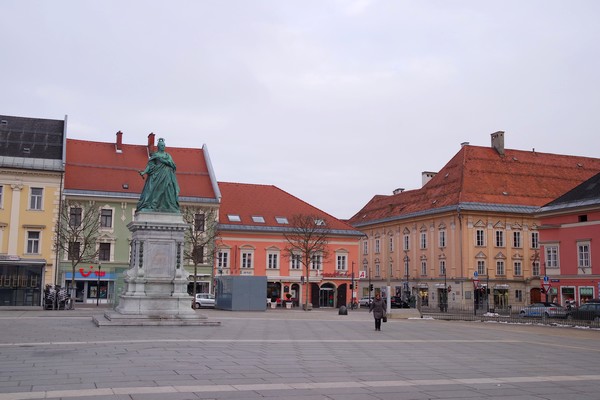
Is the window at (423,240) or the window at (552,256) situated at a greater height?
the window at (423,240)

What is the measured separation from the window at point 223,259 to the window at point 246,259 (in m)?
1.50

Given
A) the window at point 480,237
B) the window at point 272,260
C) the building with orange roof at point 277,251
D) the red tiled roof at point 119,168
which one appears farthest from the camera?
the window at point 480,237

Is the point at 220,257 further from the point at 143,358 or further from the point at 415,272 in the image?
the point at 143,358

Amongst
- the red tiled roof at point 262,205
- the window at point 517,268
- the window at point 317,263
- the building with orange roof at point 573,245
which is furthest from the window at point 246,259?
the window at point 517,268

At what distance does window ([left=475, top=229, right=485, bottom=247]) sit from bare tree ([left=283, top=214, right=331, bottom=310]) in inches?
568

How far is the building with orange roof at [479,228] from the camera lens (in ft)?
203

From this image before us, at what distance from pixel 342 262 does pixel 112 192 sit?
22.4 metres

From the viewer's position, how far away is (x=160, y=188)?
1089 inches

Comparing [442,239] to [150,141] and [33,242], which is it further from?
[33,242]

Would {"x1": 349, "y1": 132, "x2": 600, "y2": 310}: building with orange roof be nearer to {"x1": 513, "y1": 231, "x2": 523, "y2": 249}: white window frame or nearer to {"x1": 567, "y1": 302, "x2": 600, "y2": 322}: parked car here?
{"x1": 513, "y1": 231, "x2": 523, "y2": 249}: white window frame

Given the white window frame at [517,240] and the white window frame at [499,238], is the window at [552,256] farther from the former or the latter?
the white window frame at [517,240]

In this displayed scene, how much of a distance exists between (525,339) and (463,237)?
3831 cm

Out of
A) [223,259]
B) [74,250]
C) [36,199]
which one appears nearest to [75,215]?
[36,199]

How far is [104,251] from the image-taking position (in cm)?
5309
